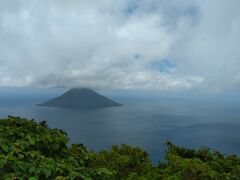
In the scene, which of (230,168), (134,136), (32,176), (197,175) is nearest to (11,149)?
(32,176)

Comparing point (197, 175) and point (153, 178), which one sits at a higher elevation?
point (197, 175)

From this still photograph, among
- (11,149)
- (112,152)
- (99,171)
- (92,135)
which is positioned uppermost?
(11,149)

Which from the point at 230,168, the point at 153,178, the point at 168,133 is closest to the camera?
the point at 153,178

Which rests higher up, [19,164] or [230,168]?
[19,164]

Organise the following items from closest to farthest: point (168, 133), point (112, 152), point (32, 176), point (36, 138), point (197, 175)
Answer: point (32, 176) → point (36, 138) → point (197, 175) → point (112, 152) → point (168, 133)

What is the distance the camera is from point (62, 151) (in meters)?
7.65

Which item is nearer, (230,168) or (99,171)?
(99,171)

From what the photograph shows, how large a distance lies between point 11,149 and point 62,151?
1913 millimetres

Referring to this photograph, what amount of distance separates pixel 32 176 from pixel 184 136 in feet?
602

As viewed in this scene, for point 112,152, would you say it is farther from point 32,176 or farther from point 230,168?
point 32,176

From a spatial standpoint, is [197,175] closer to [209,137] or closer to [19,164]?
[19,164]

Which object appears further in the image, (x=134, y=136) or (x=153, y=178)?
(x=134, y=136)

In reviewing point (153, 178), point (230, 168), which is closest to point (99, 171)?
point (153, 178)

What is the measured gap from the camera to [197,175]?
9977 millimetres
